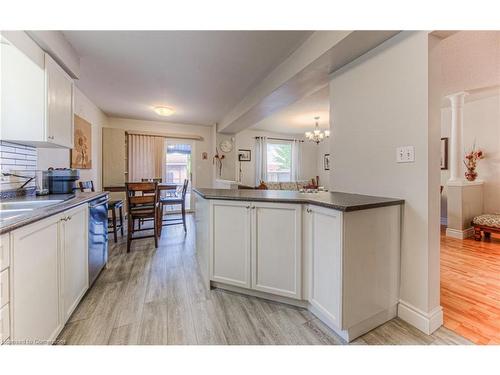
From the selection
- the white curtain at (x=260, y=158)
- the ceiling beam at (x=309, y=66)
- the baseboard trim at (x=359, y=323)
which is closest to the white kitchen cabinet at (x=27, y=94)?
the ceiling beam at (x=309, y=66)

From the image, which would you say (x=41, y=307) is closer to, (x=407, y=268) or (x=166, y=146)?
(x=407, y=268)

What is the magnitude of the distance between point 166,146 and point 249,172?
2396 millimetres

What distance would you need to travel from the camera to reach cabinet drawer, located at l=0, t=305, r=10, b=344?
918mm

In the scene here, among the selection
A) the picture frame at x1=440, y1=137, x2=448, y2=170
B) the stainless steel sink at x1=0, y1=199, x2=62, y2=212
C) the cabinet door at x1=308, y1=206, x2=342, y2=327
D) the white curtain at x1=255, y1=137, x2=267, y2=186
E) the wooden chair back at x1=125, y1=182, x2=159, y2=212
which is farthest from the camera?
the white curtain at x1=255, y1=137, x2=267, y2=186

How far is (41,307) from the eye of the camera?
1.17m

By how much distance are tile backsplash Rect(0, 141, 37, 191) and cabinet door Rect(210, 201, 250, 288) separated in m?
1.73

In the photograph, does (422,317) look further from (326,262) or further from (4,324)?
(4,324)

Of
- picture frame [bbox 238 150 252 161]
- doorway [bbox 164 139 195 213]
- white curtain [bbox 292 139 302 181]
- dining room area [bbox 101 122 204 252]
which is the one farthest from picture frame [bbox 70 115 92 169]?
white curtain [bbox 292 139 302 181]

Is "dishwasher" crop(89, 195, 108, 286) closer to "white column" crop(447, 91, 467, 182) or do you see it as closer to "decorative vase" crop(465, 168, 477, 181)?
"white column" crop(447, 91, 467, 182)

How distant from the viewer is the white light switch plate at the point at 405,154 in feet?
4.95

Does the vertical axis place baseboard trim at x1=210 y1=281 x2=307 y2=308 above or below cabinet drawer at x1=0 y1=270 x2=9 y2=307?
below
